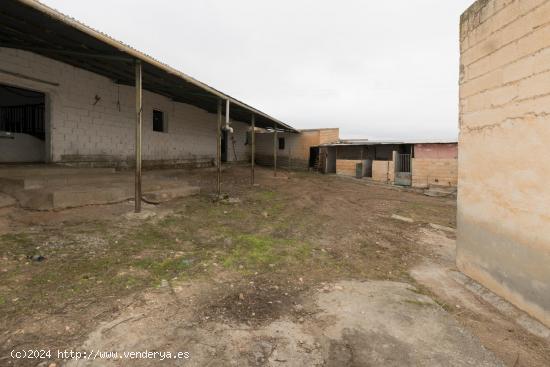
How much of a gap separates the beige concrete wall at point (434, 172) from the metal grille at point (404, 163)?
1.10 meters

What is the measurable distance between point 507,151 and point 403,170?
15.7 m

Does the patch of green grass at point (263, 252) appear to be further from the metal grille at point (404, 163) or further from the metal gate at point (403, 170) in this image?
the metal grille at point (404, 163)

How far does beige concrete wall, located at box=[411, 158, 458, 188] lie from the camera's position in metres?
15.5

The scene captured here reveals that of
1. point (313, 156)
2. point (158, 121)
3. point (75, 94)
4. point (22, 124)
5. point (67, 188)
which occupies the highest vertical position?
point (75, 94)

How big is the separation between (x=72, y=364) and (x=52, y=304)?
3.23ft

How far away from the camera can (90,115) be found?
9.24m

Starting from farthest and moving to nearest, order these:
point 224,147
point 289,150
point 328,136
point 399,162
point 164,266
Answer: point 289,150
point 328,136
point 224,147
point 399,162
point 164,266

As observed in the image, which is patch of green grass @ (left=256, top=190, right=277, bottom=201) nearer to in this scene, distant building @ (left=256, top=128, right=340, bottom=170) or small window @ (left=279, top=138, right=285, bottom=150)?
distant building @ (left=256, top=128, right=340, bottom=170)

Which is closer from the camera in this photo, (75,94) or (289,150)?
(75,94)

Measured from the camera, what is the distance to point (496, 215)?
360cm

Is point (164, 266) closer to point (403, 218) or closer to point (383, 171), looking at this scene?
point (403, 218)

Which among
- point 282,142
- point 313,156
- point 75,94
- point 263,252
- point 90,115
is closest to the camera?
point 263,252

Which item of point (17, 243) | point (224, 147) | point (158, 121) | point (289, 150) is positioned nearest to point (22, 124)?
point (158, 121)

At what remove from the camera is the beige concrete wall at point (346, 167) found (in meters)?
20.3
